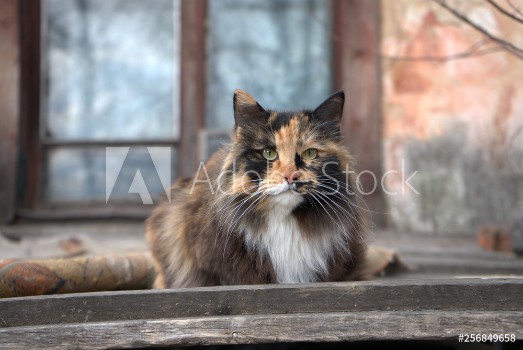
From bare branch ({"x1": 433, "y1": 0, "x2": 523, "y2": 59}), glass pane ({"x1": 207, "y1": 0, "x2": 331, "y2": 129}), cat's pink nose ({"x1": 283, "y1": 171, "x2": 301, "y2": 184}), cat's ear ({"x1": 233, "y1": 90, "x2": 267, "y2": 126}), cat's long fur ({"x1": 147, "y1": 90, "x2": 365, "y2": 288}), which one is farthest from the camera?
glass pane ({"x1": 207, "y1": 0, "x2": 331, "y2": 129})

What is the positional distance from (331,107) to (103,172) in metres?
2.74

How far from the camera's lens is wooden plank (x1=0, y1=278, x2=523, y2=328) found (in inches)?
92.3

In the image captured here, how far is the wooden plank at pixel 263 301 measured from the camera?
2.34 m

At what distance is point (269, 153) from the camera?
2.60 m

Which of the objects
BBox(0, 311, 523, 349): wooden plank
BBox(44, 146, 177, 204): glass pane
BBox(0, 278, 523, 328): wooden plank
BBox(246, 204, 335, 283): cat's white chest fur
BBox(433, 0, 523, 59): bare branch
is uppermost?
BBox(433, 0, 523, 59): bare branch

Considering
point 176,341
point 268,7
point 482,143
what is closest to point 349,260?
point 176,341

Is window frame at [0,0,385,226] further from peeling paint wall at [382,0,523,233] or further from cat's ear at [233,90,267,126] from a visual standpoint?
cat's ear at [233,90,267,126]

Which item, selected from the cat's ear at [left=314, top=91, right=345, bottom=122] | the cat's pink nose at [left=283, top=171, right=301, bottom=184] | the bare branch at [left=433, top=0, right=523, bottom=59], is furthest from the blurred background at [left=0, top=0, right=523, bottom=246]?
the cat's pink nose at [left=283, top=171, right=301, bottom=184]

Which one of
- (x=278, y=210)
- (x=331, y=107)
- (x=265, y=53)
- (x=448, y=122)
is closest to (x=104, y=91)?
(x=265, y=53)

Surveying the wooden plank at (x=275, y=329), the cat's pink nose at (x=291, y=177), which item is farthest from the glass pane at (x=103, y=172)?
the wooden plank at (x=275, y=329)

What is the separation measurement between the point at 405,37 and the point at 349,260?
93.2 inches

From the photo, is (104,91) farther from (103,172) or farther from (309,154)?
(309,154)

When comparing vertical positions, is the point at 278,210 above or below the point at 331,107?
below

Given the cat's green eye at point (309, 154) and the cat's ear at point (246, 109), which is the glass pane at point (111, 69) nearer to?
the cat's ear at point (246, 109)
